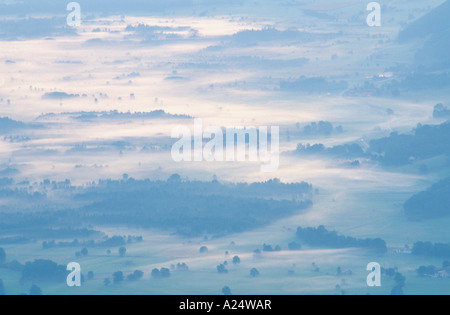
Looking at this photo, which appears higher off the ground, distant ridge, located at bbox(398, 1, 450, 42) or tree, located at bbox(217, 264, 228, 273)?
distant ridge, located at bbox(398, 1, 450, 42)

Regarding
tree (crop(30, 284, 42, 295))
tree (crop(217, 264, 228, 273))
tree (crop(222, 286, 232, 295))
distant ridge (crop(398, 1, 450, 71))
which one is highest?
distant ridge (crop(398, 1, 450, 71))

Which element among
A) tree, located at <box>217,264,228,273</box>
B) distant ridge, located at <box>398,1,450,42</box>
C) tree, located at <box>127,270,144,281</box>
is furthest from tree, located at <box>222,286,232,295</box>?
distant ridge, located at <box>398,1,450,42</box>

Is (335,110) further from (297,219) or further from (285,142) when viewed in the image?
(297,219)

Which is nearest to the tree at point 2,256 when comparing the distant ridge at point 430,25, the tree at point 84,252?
the tree at point 84,252

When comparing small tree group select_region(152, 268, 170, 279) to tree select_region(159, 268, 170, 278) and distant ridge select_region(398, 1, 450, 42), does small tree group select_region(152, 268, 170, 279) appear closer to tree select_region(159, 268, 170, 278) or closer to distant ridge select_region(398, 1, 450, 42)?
tree select_region(159, 268, 170, 278)

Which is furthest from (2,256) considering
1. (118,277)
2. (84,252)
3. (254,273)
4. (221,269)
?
(254,273)

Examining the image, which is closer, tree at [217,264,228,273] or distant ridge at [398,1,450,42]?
tree at [217,264,228,273]

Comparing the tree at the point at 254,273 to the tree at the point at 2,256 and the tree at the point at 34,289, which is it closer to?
the tree at the point at 34,289

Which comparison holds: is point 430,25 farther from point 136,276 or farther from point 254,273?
point 136,276

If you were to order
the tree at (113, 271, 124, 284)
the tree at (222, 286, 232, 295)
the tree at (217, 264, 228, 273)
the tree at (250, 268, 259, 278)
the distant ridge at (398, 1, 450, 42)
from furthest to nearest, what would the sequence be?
1. the distant ridge at (398, 1, 450, 42)
2. the tree at (217, 264, 228, 273)
3. the tree at (250, 268, 259, 278)
4. the tree at (113, 271, 124, 284)
5. the tree at (222, 286, 232, 295)

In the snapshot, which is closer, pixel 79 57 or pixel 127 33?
pixel 79 57

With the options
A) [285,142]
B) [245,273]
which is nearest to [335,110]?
[285,142]
